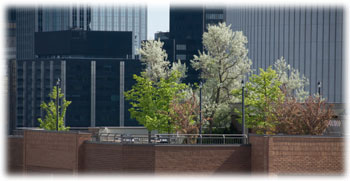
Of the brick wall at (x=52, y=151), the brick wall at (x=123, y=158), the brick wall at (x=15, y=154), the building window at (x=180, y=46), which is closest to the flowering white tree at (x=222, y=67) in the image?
the brick wall at (x=123, y=158)

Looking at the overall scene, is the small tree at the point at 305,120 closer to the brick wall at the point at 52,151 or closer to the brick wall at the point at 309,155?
the brick wall at the point at 309,155

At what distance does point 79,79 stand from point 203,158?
401 ft

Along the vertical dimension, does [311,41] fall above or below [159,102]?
above

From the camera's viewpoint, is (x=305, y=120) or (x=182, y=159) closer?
(x=182, y=159)

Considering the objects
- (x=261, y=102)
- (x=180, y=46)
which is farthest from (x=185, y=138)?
(x=180, y=46)

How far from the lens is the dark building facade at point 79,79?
164 m

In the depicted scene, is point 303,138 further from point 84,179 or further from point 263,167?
point 84,179

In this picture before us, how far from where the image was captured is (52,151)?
49.6 meters

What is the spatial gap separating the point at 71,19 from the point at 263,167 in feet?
514

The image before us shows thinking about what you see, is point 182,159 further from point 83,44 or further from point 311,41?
point 83,44

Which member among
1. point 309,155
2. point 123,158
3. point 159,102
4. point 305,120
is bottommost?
point 123,158

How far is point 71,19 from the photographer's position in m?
192

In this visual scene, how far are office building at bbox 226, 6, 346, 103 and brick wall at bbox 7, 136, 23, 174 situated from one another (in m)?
62.6

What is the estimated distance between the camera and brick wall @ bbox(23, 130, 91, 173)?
4809 centimetres
